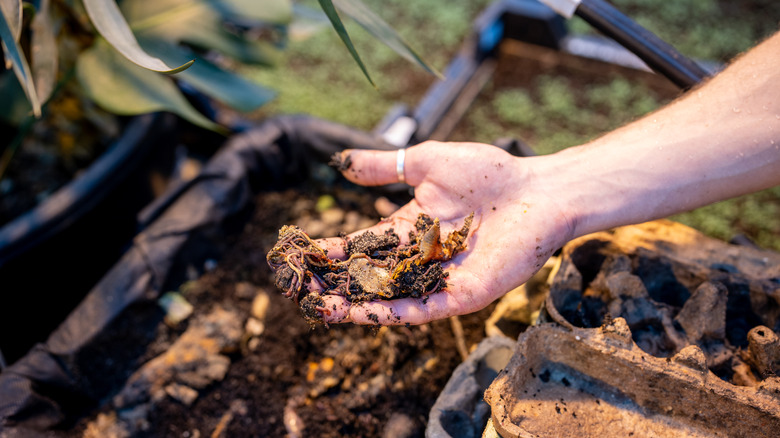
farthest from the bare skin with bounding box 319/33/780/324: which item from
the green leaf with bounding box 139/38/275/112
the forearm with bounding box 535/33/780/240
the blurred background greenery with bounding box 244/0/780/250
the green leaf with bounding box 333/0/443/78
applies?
the blurred background greenery with bounding box 244/0/780/250

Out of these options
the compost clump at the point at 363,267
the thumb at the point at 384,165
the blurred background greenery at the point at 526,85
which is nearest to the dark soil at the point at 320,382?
the compost clump at the point at 363,267

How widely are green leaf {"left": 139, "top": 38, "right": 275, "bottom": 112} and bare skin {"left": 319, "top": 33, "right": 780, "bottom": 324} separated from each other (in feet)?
2.25

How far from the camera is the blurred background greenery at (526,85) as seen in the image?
2725 millimetres

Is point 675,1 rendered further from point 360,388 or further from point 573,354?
point 360,388

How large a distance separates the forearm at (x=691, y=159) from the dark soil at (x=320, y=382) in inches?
26.2

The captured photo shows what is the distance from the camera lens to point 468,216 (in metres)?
1.51

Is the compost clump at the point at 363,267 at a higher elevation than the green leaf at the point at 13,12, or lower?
lower

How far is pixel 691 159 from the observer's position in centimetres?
146

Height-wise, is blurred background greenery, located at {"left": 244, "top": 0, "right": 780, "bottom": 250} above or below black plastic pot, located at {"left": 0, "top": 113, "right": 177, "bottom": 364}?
above

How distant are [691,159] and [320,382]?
1421 millimetres

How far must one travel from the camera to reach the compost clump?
1312mm

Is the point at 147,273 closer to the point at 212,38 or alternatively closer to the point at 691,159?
the point at 212,38

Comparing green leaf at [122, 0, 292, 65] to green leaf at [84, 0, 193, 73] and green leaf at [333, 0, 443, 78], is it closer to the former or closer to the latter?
green leaf at [84, 0, 193, 73]

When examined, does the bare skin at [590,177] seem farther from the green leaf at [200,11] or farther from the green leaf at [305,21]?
the green leaf at [305,21]
